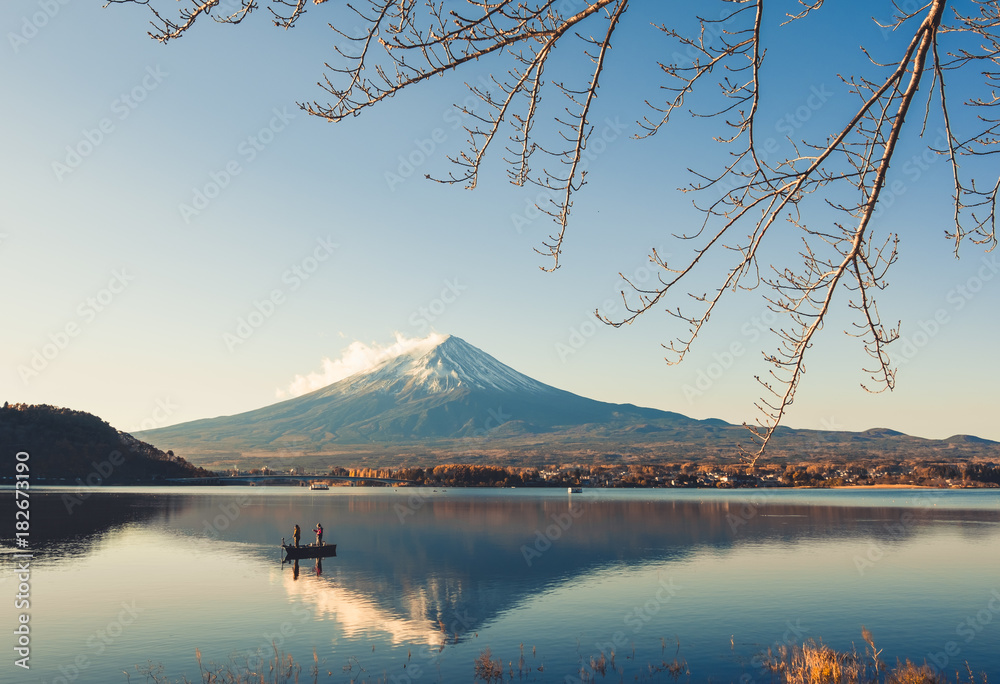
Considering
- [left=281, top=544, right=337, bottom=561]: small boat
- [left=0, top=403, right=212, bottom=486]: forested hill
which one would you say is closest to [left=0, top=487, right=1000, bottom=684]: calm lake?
[left=281, top=544, right=337, bottom=561]: small boat

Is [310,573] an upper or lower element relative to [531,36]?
lower

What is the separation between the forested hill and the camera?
5507 inches

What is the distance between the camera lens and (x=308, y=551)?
41.9 m

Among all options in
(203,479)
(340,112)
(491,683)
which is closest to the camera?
(340,112)

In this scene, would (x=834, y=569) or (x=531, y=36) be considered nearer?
(x=531, y=36)

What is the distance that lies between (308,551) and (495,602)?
17182 mm

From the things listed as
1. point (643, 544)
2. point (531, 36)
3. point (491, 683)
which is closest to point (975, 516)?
point (643, 544)

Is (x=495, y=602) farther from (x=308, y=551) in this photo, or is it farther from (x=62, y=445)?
(x=62, y=445)

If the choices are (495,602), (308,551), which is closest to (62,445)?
(308,551)

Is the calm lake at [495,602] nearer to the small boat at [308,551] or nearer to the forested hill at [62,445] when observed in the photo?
the small boat at [308,551]

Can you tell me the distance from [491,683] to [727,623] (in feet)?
36.8

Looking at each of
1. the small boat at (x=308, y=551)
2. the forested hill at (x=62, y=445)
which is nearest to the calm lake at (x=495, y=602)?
the small boat at (x=308, y=551)

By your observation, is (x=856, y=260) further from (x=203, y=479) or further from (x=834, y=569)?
(x=203, y=479)

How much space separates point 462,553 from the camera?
46719mm
